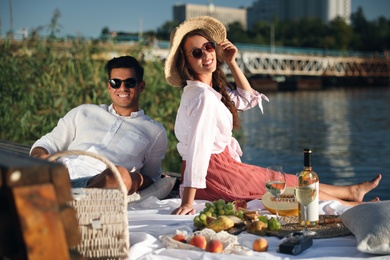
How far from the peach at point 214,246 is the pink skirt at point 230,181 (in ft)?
3.80

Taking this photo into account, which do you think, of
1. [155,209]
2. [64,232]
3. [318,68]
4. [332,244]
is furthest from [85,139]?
[318,68]

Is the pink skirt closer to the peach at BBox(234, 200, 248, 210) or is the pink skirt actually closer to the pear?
the peach at BBox(234, 200, 248, 210)

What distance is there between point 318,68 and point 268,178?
72327mm

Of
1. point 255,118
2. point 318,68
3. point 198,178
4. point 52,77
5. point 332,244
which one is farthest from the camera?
point 318,68

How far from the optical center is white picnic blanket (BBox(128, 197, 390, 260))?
2775mm

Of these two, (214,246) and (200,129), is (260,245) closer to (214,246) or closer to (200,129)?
(214,246)

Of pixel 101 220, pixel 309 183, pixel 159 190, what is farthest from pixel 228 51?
pixel 101 220

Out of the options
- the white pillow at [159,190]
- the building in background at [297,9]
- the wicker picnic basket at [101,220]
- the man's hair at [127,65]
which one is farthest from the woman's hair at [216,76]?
the building in background at [297,9]

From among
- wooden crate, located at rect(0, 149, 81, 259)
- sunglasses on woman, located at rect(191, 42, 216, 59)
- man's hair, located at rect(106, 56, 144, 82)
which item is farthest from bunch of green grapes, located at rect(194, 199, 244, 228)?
wooden crate, located at rect(0, 149, 81, 259)

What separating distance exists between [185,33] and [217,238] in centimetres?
162

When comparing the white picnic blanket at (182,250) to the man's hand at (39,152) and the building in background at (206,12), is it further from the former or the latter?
the building in background at (206,12)

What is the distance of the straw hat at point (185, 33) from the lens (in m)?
4.09

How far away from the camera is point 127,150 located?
4.09 metres

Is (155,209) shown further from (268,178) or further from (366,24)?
(366,24)
